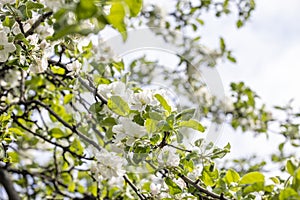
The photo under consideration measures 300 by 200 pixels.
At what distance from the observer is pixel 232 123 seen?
2725 mm

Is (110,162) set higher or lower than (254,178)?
higher

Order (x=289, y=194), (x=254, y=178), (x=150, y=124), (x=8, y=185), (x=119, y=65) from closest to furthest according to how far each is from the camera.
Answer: (x=289, y=194) → (x=254, y=178) → (x=150, y=124) → (x=119, y=65) → (x=8, y=185)

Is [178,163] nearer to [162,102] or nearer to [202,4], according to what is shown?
[162,102]

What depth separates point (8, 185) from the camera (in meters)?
1.79

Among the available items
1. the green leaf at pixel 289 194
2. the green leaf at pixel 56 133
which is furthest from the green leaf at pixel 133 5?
the green leaf at pixel 56 133

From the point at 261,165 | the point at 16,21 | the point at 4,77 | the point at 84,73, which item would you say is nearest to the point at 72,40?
the point at 16,21

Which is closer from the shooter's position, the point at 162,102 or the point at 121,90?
the point at 162,102

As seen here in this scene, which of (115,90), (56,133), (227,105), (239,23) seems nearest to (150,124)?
(115,90)

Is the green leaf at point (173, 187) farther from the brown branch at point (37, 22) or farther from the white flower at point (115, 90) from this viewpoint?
the brown branch at point (37, 22)

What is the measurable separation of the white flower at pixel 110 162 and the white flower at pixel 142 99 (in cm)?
16

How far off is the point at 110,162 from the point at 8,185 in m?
0.90

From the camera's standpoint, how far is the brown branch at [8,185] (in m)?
1.75

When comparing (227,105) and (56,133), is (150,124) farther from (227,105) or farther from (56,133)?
(227,105)

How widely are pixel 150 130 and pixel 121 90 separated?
0.17 meters
